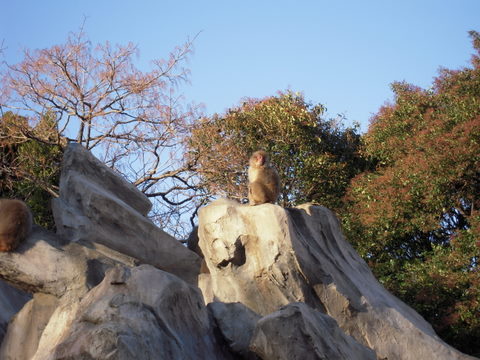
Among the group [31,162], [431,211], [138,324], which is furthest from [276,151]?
[138,324]

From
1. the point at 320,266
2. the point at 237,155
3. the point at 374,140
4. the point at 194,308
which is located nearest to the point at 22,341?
the point at 194,308

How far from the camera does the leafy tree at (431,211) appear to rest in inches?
527

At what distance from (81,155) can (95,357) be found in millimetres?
5738

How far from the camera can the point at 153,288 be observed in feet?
23.6

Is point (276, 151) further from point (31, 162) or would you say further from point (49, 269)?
point (49, 269)

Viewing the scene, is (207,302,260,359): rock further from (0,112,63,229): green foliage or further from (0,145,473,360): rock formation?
(0,112,63,229): green foliage

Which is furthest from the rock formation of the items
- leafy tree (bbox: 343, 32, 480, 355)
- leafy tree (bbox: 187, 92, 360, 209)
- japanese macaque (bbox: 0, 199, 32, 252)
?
leafy tree (bbox: 187, 92, 360, 209)

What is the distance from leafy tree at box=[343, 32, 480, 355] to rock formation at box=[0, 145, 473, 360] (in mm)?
2745

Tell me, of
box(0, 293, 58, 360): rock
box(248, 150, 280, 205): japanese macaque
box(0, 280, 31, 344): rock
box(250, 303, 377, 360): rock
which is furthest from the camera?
box(248, 150, 280, 205): japanese macaque

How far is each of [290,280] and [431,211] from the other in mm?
6388

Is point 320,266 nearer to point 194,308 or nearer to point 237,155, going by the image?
point 194,308

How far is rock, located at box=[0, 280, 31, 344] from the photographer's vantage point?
959 cm

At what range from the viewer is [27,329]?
8.81 meters

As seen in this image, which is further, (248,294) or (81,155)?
(81,155)
